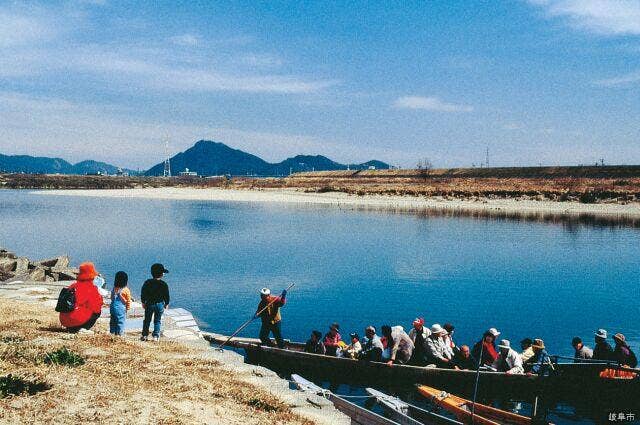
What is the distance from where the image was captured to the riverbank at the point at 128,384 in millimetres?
9977

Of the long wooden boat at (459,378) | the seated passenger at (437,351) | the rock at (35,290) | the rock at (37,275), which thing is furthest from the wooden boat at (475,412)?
the rock at (37,275)

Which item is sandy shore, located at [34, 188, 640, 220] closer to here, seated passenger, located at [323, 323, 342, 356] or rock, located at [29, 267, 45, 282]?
rock, located at [29, 267, 45, 282]

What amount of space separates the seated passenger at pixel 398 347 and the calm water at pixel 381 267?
753 centimetres

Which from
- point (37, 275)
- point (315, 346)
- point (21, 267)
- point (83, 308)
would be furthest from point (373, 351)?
point (21, 267)

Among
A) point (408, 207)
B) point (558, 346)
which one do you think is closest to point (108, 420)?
point (558, 346)

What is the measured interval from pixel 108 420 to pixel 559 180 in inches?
6047

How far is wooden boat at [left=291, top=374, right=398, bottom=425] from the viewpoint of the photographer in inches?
443

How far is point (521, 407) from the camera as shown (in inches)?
662

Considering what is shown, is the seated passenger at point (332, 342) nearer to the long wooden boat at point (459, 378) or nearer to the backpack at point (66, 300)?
the long wooden boat at point (459, 378)

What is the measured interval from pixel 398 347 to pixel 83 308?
32.7ft

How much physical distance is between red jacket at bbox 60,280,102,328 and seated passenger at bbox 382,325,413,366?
929 centimetres

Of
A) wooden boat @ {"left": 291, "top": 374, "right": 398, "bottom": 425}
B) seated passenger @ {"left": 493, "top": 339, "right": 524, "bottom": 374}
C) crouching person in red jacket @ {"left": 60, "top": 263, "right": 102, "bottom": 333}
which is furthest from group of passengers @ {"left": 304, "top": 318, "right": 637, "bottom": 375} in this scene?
crouching person in red jacket @ {"left": 60, "top": 263, "right": 102, "bottom": 333}

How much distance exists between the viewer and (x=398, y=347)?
17984mm

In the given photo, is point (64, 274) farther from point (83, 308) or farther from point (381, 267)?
point (381, 267)
